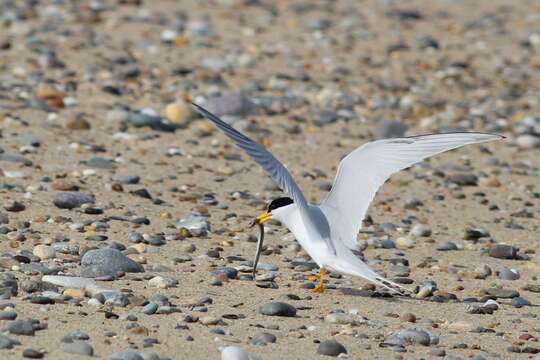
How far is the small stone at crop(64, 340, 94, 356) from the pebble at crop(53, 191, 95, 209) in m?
2.40

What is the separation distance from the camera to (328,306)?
5207 mm

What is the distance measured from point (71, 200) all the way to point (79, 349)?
2.49 metres

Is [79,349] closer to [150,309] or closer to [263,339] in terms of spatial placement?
[150,309]

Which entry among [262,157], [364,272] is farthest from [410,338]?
[262,157]

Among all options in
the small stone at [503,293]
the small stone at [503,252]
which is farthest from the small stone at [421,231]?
the small stone at [503,293]

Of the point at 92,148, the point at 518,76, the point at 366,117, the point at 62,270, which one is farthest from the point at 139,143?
the point at 518,76

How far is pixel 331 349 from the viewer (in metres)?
4.45

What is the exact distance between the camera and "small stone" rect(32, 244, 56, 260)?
18.2ft

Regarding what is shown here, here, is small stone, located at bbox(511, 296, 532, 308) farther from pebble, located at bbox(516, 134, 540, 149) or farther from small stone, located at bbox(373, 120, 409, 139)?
pebble, located at bbox(516, 134, 540, 149)

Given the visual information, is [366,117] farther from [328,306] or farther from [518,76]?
[328,306]

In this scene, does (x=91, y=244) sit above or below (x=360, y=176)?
below

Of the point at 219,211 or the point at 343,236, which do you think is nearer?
the point at 343,236

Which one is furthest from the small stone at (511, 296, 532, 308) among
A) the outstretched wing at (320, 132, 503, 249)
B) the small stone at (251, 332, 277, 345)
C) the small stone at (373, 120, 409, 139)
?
the small stone at (373, 120, 409, 139)

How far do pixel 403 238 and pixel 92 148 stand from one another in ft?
8.26
